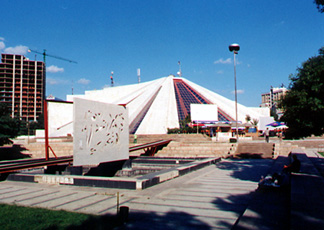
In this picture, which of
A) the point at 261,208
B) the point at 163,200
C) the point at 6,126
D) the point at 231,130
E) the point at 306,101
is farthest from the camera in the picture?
the point at 231,130

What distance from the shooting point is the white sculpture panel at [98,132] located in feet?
27.7

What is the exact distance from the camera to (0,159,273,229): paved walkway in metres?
4.45

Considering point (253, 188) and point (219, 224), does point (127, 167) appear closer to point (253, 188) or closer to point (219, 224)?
point (253, 188)

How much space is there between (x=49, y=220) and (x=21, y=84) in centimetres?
7633

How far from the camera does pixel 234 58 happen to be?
823 inches

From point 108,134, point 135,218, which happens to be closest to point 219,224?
point 135,218

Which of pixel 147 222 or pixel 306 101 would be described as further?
pixel 306 101

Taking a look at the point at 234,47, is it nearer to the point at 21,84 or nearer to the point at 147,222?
the point at 147,222

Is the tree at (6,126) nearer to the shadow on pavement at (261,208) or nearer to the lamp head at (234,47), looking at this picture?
the shadow on pavement at (261,208)

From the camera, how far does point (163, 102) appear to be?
39.8m

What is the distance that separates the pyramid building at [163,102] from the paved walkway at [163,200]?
929 inches

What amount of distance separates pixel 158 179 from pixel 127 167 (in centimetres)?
397

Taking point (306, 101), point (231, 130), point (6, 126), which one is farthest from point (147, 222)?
point (231, 130)

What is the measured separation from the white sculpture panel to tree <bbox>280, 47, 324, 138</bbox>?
19.8 ft
